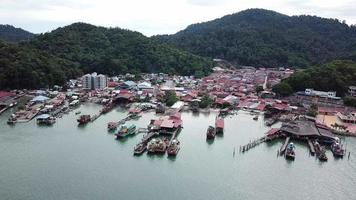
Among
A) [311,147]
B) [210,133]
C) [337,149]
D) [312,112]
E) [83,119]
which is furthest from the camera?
[312,112]

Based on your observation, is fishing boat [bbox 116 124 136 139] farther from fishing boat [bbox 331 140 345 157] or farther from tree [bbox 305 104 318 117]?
tree [bbox 305 104 318 117]

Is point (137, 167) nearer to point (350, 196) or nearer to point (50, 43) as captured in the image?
point (350, 196)

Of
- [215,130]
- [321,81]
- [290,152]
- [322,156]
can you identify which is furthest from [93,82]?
[322,156]

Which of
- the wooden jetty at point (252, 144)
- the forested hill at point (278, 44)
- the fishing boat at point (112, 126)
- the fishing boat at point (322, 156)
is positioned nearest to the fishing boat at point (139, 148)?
the fishing boat at point (112, 126)

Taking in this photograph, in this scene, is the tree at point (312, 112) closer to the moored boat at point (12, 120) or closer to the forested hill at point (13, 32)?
the moored boat at point (12, 120)

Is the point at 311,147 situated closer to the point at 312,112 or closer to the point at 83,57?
the point at 312,112
